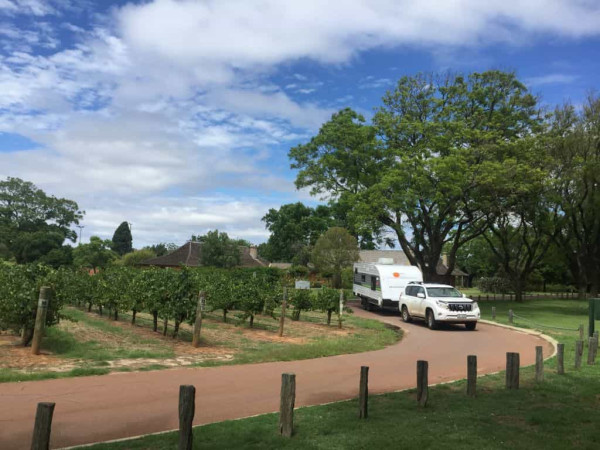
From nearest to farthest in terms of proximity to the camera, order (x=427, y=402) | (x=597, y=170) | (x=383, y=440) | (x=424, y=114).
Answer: (x=383, y=440)
(x=427, y=402)
(x=597, y=170)
(x=424, y=114)

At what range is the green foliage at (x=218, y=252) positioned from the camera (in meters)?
53.3

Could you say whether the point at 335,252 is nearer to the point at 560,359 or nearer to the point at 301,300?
the point at 301,300

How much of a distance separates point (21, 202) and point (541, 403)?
81.4 m

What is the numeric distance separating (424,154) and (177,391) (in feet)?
89.3

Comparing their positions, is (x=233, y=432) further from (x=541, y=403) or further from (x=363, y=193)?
(x=363, y=193)

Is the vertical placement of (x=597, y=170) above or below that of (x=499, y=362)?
above

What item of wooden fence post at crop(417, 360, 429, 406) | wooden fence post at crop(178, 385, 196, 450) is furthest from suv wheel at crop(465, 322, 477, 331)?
wooden fence post at crop(178, 385, 196, 450)

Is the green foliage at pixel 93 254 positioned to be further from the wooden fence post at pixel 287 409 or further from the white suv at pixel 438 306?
the wooden fence post at pixel 287 409

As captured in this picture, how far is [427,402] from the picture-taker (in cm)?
748

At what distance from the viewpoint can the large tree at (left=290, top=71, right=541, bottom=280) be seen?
3112 cm

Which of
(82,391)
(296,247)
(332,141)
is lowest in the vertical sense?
(82,391)

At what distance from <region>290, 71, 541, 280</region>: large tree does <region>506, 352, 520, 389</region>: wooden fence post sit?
22.0 meters

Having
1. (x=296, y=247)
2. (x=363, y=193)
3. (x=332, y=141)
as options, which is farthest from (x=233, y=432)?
(x=296, y=247)

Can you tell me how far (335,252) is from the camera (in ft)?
151
